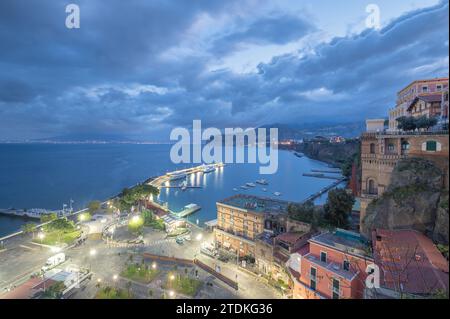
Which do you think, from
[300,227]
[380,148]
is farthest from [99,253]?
[380,148]

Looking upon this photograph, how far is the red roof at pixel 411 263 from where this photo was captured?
17.3 feet

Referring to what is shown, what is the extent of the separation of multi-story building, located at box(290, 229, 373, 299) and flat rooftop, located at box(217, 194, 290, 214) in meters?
6.07

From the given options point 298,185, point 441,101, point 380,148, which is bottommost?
point 298,185

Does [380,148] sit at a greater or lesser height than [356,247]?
greater

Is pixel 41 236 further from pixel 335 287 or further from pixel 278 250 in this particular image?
pixel 335 287

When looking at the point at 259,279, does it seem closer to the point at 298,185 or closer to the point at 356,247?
the point at 356,247

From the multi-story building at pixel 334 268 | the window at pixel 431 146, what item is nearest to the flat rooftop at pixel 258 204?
the multi-story building at pixel 334 268

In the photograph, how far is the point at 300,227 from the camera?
1344 cm

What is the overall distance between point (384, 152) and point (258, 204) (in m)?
9.05

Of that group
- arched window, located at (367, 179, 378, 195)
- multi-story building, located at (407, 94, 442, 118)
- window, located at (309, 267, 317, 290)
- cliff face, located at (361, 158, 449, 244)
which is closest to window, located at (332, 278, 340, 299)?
window, located at (309, 267, 317, 290)

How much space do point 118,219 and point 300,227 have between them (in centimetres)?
1780

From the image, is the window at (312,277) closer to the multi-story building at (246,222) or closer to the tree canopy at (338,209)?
the tree canopy at (338,209)

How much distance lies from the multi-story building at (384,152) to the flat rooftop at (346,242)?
1.50 m

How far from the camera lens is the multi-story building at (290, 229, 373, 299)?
764 cm
